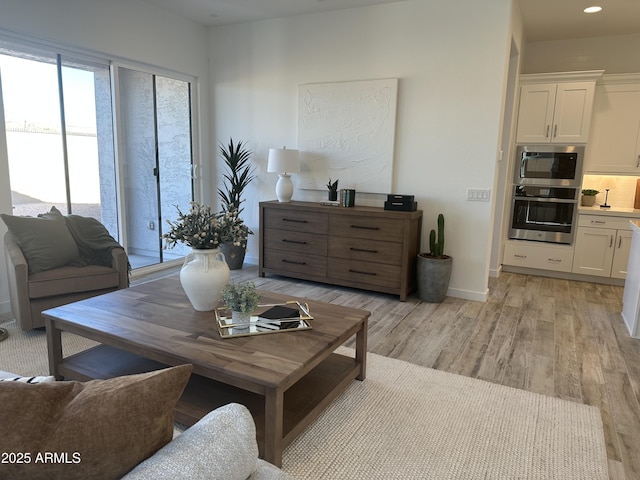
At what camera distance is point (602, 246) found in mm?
4973

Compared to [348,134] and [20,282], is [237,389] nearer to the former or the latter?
[20,282]

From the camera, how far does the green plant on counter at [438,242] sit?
13.6ft

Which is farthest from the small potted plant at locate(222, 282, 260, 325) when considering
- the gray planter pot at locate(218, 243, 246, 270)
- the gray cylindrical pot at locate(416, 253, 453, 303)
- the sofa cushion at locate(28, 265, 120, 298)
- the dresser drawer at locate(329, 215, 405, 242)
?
the gray planter pot at locate(218, 243, 246, 270)

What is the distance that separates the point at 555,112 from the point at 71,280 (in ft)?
17.5

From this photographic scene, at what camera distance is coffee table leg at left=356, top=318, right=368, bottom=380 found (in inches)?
98.0

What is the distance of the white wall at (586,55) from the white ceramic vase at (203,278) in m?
5.21

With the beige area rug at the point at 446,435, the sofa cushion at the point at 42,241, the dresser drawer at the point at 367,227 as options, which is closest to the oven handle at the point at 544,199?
the dresser drawer at the point at 367,227

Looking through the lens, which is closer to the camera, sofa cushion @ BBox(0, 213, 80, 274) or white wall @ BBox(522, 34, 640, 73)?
sofa cushion @ BBox(0, 213, 80, 274)

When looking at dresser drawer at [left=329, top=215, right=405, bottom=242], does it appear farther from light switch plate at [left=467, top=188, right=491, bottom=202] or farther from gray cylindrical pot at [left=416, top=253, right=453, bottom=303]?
light switch plate at [left=467, top=188, right=491, bottom=202]

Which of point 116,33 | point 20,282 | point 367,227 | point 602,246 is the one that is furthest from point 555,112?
point 20,282

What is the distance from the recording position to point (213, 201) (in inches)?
229

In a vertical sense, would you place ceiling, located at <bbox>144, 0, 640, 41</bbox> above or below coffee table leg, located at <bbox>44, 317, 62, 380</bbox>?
above

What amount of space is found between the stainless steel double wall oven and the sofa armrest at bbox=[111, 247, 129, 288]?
449 cm

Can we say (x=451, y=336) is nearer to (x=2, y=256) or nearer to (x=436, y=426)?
(x=436, y=426)
